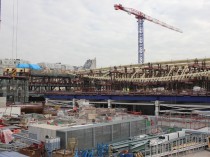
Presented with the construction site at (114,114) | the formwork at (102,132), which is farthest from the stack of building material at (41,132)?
the formwork at (102,132)

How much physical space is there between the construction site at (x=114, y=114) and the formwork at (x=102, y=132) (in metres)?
0.06

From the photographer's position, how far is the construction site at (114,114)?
651 inches

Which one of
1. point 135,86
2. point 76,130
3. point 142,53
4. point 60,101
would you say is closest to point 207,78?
point 135,86

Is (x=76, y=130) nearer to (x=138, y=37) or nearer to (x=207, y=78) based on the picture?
(x=207, y=78)

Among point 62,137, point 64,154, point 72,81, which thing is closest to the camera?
point 64,154

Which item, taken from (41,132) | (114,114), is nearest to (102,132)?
(41,132)

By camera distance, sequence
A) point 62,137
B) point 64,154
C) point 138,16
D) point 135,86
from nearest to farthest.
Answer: point 64,154, point 62,137, point 135,86, point 138,16

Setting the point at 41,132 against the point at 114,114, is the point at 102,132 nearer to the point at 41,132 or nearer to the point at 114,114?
the point at 41,132

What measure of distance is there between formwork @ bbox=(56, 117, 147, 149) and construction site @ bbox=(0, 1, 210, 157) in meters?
0.06

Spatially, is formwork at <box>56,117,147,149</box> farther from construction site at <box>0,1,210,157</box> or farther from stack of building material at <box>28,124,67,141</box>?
stack of building material at <box>28,124,67,141</box>

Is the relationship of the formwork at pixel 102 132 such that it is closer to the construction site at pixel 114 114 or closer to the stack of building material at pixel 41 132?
the construction site at pixel 114 114

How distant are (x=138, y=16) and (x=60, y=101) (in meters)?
70.9

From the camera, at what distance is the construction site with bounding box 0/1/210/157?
16531 mm

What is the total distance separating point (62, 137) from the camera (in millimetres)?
16047
